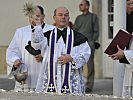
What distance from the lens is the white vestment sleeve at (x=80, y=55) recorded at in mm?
5434

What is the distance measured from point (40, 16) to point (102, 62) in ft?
17.8

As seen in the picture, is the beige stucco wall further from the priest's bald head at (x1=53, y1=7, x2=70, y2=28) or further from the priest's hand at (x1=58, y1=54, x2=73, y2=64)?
the priest's hand at (x1=58, y1=54, x2=73, y2=64)

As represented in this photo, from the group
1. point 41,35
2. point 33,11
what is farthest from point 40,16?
point 41,35

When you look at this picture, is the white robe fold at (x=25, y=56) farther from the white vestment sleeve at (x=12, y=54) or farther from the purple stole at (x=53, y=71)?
the purple stole at (x=53, y=71)

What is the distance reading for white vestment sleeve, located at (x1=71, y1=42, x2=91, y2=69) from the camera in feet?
17.8

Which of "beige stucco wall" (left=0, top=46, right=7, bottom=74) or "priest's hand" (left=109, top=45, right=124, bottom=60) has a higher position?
"beige stucco wall" (left=0, top=46, right=7, bottom=74)

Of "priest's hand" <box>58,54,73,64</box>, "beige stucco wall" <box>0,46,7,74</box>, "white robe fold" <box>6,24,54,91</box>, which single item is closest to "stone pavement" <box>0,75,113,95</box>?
"beige stucco wall" <box>0,46,7,74</box>

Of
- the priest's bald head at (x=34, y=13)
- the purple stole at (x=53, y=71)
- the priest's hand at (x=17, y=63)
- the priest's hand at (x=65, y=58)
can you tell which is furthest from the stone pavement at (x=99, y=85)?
the priest's hand at (x=65, y=58)

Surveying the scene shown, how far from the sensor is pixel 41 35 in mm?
5438

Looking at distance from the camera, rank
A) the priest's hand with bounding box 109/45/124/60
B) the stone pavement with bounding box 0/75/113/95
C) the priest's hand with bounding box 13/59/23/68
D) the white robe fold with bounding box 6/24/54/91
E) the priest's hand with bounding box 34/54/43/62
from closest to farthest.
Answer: the priest's hand with bounding box 109/45/124/60 < the priest's hand with bounding box 34/54/43/62 < the priest's hand with bounding box 13/59/23/68 < the white robe fold with bounding box 6/24/54/91 < the stone pavement with bounding box 0/75/113/95

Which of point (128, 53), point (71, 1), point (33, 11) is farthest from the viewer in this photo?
point (71, 1)

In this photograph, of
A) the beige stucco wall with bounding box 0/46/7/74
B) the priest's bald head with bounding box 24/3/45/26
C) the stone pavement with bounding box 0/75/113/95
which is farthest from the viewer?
the beige stucco wall with bounding box 0/46/7/74

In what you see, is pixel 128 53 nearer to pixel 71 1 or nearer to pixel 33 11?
pixel 33 11

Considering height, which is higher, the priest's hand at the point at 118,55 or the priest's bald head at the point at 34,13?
the priest's bald head at the point at 34,13
